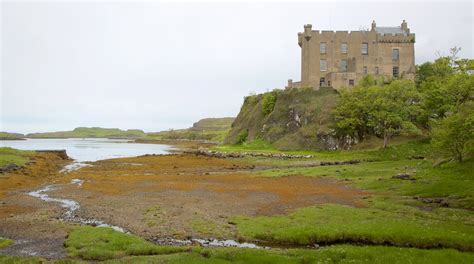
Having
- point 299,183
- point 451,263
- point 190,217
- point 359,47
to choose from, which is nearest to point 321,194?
point 299,183

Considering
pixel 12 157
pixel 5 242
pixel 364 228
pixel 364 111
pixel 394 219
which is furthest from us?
pixel 364 111

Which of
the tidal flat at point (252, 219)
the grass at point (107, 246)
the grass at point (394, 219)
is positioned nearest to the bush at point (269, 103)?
the tidal flat at point (252, 219)

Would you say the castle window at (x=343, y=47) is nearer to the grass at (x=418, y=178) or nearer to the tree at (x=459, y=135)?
the grass at (x=418, y=178)

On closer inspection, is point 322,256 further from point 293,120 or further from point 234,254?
point 293,120

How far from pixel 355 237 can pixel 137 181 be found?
32.2 meters

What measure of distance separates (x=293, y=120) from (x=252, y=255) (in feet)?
256

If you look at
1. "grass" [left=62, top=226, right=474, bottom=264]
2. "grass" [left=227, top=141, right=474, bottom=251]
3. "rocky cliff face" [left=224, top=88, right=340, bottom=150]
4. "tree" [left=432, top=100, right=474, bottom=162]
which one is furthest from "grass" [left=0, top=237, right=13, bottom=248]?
"rocky cliff face" [left=224, top=88, right=340, bottom=150]

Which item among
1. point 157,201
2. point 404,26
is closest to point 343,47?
point 404,26

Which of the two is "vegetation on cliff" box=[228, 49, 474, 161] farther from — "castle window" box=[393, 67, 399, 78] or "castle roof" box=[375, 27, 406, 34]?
"castle roof" box=[375, 27, 406, 34]

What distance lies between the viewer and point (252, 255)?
1798cm

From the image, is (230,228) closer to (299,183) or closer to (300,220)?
(300,220)

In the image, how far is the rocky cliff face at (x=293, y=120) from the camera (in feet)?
276

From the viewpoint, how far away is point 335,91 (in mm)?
92062

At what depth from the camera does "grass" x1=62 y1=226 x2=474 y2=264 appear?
17156 mm
